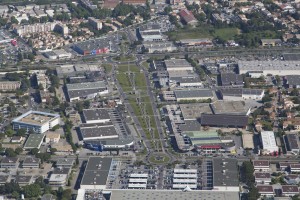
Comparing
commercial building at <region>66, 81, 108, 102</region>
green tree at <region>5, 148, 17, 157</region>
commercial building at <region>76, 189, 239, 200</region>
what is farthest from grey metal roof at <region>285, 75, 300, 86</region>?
green tree at <region>5, 148, 17, 157</region>

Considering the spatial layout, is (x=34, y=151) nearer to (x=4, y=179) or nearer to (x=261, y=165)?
(x=4, y=179)

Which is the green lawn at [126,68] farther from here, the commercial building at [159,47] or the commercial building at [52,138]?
the commercial building at [52,138]

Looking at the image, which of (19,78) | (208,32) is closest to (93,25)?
(208,32)

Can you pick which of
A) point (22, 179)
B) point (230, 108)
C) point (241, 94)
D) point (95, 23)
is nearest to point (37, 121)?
point (22, 179)

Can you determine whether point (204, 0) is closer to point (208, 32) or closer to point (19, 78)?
point (208, 32)

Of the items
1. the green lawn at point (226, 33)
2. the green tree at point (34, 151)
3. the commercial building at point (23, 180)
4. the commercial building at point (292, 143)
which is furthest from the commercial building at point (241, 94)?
the commercial building at point (23, 180)
